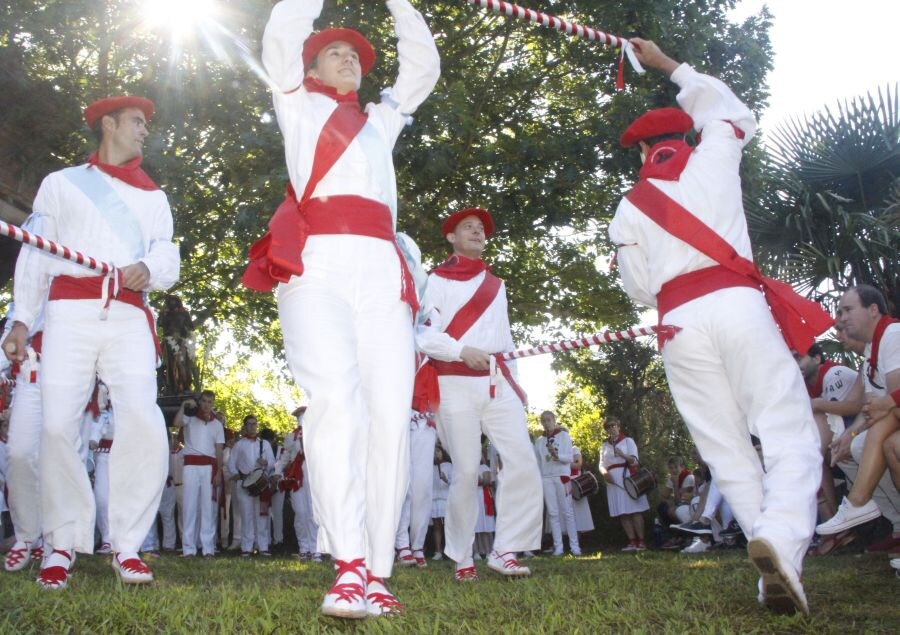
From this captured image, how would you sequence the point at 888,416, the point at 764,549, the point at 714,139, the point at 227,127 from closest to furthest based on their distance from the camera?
the point at 764,549 < the point at 714,139 < the point at 888,416 < the point at 227,127

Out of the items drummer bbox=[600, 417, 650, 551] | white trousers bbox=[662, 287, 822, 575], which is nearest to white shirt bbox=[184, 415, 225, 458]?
drummer bbox=[600, 417, 650, 551]

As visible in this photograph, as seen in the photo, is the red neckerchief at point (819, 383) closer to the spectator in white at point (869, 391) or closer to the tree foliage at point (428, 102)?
the spectator in white at point (869, 391)

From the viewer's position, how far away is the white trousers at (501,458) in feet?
21.8

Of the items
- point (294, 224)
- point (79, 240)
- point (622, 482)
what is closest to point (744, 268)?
point (294, 224)

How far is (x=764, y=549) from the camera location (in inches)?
134

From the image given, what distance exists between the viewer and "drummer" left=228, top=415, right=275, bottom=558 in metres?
15.2

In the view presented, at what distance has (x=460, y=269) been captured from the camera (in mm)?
7219

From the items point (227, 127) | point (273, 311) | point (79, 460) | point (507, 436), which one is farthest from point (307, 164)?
point (273, 311)

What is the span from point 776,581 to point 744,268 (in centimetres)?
133

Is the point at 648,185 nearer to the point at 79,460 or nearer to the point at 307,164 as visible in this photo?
the point at 307,164

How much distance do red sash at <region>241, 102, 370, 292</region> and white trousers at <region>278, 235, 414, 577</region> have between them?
0.25 ft

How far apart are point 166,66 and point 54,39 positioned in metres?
1.34

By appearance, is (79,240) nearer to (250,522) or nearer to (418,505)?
(418,505)

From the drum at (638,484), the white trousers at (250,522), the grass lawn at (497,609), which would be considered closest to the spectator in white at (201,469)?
the white trousers at (250,522)
